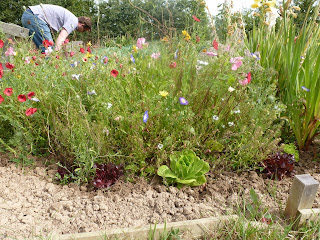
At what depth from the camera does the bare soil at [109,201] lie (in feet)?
5.16

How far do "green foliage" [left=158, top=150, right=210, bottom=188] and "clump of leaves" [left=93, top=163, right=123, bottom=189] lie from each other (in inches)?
12.5

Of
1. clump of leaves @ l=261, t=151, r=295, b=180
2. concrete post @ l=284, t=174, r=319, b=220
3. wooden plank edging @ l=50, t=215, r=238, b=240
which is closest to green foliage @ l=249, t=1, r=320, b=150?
clump of leaves @ l=261, t=151, r=295, b=180

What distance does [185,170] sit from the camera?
74.2 inches

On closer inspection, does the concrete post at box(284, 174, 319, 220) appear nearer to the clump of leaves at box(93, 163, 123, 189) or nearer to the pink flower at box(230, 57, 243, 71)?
the pink flower at box(230, 57, 243, 71)

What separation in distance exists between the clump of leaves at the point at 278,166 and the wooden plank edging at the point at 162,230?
73 cm

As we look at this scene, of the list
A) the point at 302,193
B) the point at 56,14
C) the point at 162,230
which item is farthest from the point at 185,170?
the point at 56,14

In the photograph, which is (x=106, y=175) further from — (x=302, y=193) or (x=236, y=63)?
(x=236, y=63)

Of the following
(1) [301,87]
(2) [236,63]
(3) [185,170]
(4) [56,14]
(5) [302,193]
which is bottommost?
(3) [185,170]

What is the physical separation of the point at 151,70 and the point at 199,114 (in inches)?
27.5

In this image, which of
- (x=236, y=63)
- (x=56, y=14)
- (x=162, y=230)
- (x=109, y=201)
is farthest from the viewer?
(x=56, y=14)

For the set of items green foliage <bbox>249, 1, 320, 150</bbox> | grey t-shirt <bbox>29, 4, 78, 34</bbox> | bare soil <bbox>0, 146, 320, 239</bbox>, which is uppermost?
grey t-shirt <bbox>29, 4, 78, 34</bbox>

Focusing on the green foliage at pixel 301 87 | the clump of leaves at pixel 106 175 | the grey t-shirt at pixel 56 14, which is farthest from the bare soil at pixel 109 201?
the grey t-shirt at pixel 56 14

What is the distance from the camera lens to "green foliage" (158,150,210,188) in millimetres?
1869

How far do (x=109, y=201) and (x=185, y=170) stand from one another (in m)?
0.57
